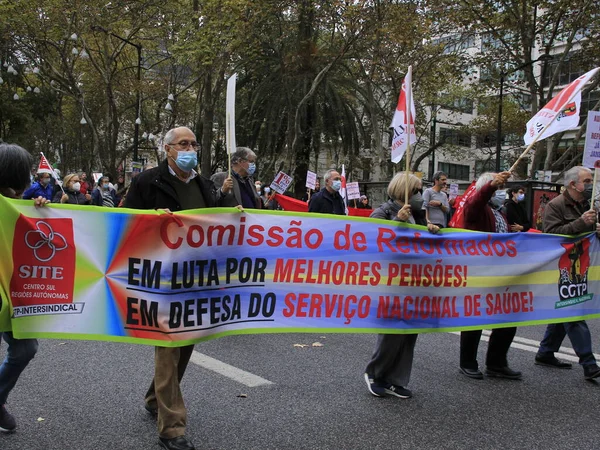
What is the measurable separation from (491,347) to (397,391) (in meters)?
1.22

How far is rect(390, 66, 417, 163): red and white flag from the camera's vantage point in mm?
4742

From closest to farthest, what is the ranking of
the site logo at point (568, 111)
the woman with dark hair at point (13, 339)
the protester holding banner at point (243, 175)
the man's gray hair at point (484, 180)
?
1. the woman with dark hair at point (13, 339)
2. the man's gray hair at point (484, 180)
3. the site logo at point (568, 111)
4. the protester holding banner at point (243, 175)

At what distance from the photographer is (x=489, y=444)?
149 inches

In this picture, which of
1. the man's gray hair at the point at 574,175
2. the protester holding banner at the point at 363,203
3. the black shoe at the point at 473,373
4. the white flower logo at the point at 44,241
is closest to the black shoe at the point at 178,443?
the white flower logo at the point at 44,241

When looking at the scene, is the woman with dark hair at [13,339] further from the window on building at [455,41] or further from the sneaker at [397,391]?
the window on building at [455,41]

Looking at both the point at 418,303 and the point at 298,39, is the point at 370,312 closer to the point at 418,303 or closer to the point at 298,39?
the point at 418,303

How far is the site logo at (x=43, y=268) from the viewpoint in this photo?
11.9ft

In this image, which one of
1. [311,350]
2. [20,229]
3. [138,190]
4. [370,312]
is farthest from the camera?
[311,350]

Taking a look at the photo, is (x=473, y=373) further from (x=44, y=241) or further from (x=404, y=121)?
(x=44, y=241)

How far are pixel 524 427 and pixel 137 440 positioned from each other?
2.55 m

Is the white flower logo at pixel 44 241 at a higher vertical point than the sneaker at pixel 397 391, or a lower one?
higher

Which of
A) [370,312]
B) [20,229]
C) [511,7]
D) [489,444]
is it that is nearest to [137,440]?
[20,229]

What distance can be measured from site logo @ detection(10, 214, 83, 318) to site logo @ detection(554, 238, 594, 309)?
3856 mm

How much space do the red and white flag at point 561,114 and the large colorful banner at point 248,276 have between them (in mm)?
910
